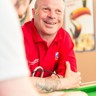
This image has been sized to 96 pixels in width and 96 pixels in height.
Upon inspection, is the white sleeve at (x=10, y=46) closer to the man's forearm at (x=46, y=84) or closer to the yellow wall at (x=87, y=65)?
the man's forearm at (x=46, y=84)

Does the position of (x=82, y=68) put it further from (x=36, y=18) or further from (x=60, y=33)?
(x=36, y=18)

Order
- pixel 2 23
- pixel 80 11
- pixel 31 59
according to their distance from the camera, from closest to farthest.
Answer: pixel 2 23
pixel 31 59
pixel 80 11

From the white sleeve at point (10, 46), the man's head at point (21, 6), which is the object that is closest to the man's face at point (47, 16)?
the man's head at point (21, 6)

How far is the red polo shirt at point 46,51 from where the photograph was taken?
2350 mm

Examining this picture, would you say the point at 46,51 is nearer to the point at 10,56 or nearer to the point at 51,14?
the point at 51,14

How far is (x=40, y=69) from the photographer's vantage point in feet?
7.78

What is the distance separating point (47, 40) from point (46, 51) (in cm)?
12

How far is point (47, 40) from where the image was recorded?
→ 97.4 inches

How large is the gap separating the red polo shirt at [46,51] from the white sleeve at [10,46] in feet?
6.14

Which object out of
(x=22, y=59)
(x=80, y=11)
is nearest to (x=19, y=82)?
(x=22, y=59)

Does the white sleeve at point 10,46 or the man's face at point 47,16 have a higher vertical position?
the white sleeve at point 10,46

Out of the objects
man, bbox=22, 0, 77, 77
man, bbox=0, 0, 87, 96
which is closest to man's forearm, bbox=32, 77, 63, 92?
man, bbox=22, 0, 77, 77

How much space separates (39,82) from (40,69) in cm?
21

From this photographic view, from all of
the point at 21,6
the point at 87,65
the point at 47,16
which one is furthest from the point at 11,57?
the point at 87,65
